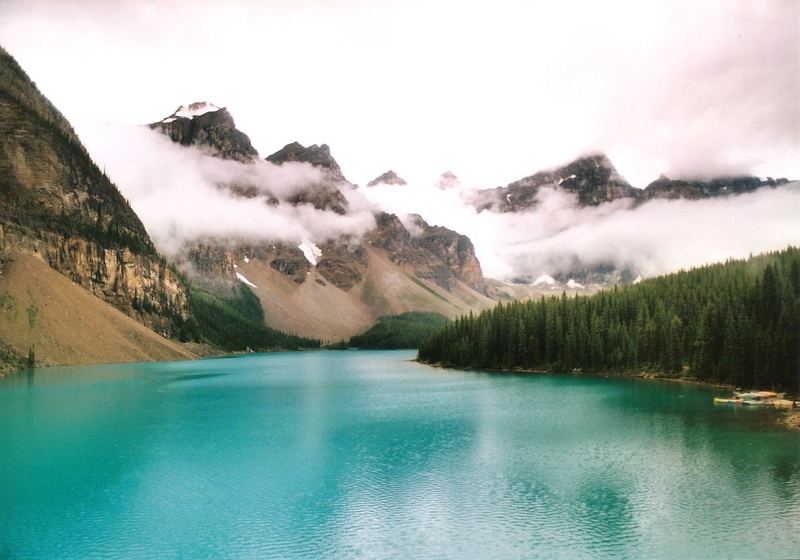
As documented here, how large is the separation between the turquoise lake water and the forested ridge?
17.6 m

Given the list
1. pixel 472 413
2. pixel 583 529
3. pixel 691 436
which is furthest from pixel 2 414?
pixel 691 436

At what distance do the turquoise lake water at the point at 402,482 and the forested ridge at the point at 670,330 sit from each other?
57.9 feet

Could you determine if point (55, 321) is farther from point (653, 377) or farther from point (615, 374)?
point (653, 377)

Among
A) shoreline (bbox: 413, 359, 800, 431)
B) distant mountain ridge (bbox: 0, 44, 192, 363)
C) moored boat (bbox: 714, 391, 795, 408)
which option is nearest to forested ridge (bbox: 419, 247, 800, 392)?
shoreline (bbox: 413, 359, 800, 431)

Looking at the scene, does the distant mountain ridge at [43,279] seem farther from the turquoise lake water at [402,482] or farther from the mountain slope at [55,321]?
the turquoise lake water at [402,482]

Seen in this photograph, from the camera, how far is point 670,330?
112 m

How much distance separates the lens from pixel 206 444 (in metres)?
53.7

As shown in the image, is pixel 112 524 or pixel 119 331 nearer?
pixel 112 524

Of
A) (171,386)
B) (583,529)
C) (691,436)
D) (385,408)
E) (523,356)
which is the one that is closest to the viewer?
(583,529)

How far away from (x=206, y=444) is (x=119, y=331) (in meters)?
141

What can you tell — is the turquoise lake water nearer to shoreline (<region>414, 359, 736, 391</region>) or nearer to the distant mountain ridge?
shoreline (<region>414, 359, 736, 391</region>)

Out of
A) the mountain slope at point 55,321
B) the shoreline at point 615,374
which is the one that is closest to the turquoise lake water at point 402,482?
the shoreline at point 615,374

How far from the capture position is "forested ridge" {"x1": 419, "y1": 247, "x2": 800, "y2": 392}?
84438 millimetres

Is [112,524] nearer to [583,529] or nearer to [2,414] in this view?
[583,529]
